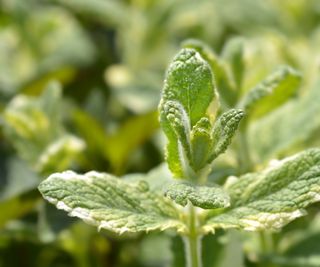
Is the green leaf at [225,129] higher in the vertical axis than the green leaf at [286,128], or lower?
lower

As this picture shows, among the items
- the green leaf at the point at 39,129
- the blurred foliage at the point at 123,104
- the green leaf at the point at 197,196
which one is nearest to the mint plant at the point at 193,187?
the green leaf at the point at 197,196

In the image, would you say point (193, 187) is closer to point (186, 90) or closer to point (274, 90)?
point (186, 90)

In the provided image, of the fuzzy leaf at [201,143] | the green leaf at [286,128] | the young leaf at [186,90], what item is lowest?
the fuzzy leaf at [201,143]

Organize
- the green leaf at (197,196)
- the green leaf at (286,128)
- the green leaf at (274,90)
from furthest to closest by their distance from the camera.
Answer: the green leaf at (286,128), the green leaf at (274,90), the green leaf at (197,196)

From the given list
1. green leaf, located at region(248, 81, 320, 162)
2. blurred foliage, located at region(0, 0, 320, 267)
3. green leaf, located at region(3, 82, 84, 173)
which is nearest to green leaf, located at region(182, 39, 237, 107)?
blurred foliage, located at region(0, 0, 320, 267)

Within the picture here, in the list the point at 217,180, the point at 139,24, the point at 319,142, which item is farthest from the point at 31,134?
the point at 139,24

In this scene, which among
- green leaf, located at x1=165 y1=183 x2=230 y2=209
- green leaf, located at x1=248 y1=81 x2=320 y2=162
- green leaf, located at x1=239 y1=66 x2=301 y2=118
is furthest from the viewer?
green leaf, located at x1=248 y1=81 x2=320 y2=162

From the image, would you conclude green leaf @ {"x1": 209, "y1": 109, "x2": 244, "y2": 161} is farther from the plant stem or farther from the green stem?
the green stem

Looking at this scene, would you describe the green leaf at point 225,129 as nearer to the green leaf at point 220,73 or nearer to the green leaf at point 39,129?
the green leaf at point 220,73
